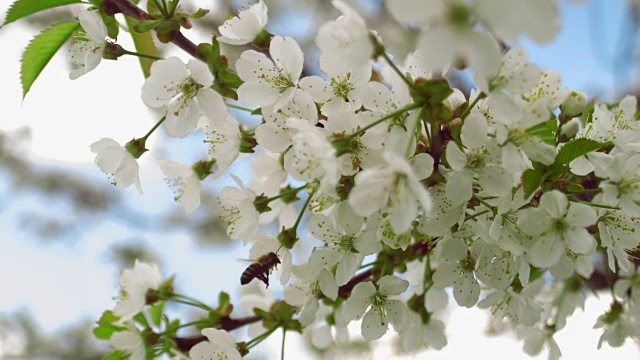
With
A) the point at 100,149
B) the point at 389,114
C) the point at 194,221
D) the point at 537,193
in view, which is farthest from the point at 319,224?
the point at 194,221

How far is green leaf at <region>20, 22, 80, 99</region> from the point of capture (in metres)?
0.92

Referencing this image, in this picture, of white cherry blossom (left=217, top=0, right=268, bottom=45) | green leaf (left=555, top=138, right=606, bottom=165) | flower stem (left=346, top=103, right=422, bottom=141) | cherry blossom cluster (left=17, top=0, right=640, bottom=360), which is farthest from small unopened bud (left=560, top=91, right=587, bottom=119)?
white cherry blossom (left=217, top=0, right=268, bottom=45)

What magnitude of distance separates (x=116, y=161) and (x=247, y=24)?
1.03 ft

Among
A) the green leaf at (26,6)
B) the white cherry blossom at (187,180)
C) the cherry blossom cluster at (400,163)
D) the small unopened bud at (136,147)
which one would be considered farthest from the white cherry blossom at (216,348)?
the green leaf at (26,6)

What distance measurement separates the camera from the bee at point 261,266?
3.01 feet

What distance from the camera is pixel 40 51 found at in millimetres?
937

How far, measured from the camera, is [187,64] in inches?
31.5

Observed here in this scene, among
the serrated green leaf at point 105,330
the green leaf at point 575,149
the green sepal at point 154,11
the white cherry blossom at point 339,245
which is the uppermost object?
the green sepal at point 154,11

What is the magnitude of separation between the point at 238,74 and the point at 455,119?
32 centimetres

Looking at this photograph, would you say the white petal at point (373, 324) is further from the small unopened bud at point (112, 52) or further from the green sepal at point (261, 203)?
the small unopened bud at point (112, 52)

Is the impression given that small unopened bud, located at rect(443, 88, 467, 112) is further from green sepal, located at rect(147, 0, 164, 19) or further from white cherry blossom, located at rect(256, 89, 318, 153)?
green sepal, located at rect(147, 0, 164, 19)

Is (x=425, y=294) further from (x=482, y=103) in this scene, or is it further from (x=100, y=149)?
(x=100, y=149)

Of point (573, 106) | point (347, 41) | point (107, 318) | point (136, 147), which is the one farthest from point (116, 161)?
point (573, 106)

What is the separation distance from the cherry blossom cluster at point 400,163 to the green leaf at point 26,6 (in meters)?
0.07
